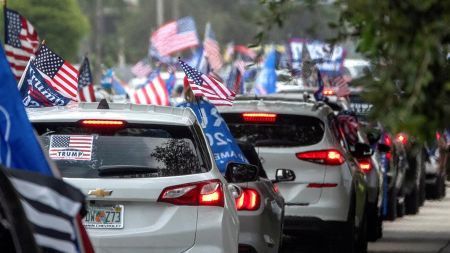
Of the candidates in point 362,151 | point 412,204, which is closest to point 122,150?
point 362,151

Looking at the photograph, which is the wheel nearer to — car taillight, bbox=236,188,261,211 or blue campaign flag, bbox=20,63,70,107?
blue campaign flag, bbox=20,63,70,107

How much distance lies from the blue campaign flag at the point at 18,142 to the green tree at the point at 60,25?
44.2 metres

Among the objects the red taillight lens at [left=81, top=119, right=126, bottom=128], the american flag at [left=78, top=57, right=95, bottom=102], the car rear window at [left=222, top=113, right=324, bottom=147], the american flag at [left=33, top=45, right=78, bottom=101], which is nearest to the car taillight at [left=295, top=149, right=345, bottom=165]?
the car rear window at [left=222, top=113, right=324, bottom=147]

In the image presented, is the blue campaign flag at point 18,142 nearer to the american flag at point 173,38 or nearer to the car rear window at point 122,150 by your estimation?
the car rear window at point 122,150

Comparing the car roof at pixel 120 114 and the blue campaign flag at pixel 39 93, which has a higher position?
the car roof at pixel 120 114

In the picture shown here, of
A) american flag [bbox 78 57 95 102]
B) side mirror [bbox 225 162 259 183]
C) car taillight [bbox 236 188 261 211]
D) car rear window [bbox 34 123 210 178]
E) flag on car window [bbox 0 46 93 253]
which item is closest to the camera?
flag on car window [bbox 0 46 93 253]

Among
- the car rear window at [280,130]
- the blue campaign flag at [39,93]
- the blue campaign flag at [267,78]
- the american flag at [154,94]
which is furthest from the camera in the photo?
the blue campaign flag at [267,78]

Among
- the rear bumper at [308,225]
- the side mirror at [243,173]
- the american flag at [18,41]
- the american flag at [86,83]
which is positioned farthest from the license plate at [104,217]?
the american flag at [86,83]

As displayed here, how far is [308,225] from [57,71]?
3.75 meters

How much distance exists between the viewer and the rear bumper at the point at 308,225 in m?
14.0

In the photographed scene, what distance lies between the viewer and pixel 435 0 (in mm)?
5461

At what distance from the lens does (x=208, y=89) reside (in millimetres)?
14492

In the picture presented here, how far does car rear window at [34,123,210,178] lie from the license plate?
0.65 ft

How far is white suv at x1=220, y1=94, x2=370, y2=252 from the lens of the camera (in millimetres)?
13883
